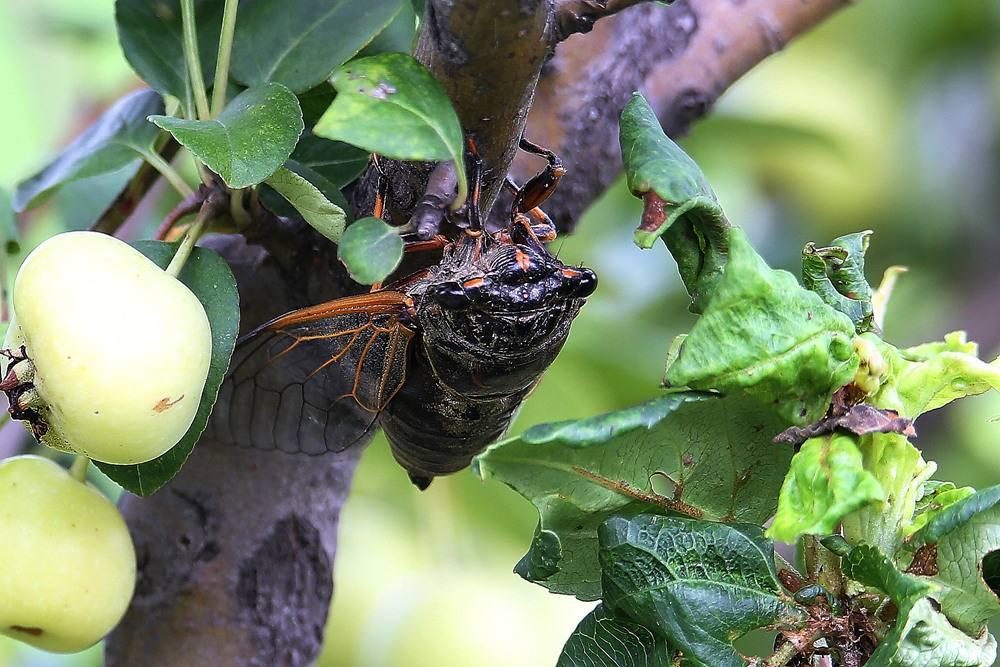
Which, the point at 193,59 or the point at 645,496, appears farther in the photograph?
the point at 193,59

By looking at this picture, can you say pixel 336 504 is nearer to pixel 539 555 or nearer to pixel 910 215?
pixel 539 555

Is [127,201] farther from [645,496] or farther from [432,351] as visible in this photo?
[645,496]

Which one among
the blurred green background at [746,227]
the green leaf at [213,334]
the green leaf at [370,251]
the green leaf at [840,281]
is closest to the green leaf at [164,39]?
the green leaf at [213,334]

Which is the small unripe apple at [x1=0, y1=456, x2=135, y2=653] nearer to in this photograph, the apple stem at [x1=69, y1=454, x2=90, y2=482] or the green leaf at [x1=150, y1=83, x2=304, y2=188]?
the apple stem at [x1=69, y1=454, x2=90, y2=482]

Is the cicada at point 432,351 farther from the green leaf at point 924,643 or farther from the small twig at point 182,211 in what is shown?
the green leaf at point 924,643

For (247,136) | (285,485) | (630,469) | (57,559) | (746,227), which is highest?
(247,136)

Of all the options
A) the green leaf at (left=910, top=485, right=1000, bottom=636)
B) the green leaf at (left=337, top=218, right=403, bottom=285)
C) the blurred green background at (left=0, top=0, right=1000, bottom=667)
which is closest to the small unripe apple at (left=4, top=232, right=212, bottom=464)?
the green leaf at (left=337, top=218, right=403, bottom=285)

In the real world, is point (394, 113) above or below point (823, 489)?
A: above

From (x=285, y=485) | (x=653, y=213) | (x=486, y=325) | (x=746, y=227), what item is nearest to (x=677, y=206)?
(x=653, y=213)
